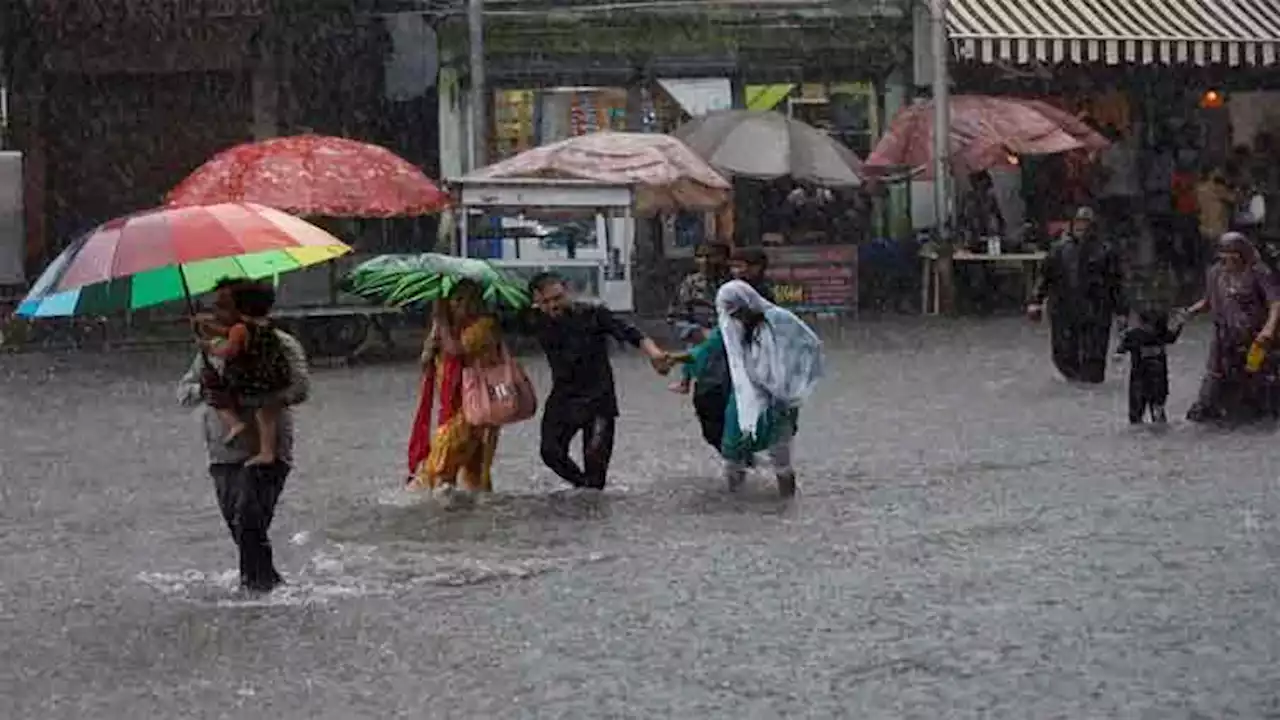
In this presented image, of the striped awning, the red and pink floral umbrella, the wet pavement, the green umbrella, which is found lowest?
the wet pavement

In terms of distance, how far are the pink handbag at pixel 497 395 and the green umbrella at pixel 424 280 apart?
1.15ft

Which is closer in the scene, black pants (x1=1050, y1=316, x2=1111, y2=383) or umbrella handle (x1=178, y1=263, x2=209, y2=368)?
umbrella handle (x1=178, y1=263, x2=209, y2=368)

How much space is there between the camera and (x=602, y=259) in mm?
24969

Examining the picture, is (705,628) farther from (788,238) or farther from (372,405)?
(788,238)

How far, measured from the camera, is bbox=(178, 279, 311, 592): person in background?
391 inches

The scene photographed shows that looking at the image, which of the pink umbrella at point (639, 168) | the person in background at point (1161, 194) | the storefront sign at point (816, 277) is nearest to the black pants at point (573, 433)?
the pink umbrella at point (639, 168)

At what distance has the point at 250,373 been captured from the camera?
9.88 m

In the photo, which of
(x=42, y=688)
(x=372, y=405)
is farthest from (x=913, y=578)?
(x=372, y=405)

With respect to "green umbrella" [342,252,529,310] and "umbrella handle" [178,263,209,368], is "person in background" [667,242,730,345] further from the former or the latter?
"umbrella handle" [178,263,209,368]

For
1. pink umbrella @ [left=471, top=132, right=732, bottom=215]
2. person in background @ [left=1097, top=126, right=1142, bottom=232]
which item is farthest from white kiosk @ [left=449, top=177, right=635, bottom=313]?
person in background @ [left=1097, top=126, right=1142, bottom=232]

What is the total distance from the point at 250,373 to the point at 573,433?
3.49 m

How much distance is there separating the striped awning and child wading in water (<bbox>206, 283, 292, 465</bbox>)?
65.2 feet

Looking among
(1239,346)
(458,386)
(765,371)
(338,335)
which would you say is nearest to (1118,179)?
(338,335)

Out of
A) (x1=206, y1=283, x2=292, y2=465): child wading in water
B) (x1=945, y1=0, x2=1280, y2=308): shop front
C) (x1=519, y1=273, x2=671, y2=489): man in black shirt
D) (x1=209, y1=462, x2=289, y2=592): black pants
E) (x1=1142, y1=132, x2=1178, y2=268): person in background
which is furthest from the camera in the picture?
(x1=1142, y1=132, x2=1178, y2=268): person in background
